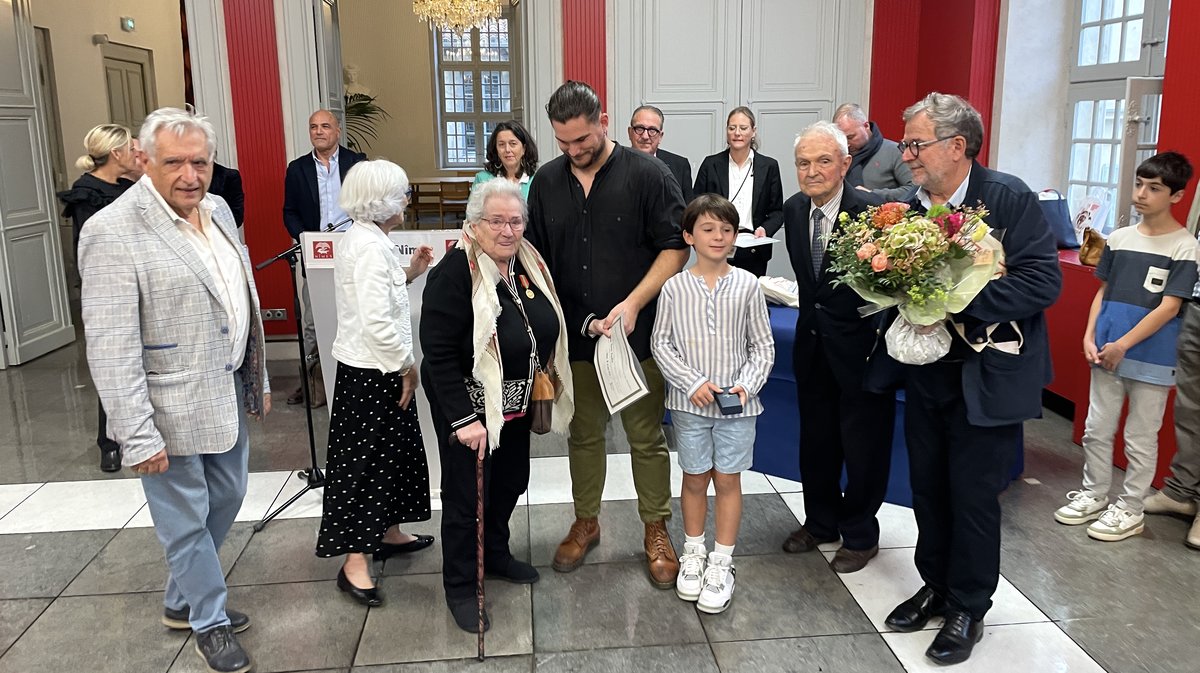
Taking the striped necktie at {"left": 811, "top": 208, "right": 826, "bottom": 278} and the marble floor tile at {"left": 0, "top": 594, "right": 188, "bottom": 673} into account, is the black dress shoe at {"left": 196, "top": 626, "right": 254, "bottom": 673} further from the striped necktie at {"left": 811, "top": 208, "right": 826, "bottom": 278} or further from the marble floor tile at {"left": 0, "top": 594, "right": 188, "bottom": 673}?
the striped necktie at {"left": 811, "top": 208, "right": 826, "bottom": 278}

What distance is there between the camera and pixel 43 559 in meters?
3.49

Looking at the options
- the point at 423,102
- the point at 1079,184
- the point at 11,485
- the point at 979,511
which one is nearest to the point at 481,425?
the point at 979,511

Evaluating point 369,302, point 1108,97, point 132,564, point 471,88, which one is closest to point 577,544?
point 369,302

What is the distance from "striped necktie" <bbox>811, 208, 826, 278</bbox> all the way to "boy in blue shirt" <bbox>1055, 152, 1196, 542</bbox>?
4.62 ft

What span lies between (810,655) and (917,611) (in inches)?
16.6

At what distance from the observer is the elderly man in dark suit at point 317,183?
5.61 metres

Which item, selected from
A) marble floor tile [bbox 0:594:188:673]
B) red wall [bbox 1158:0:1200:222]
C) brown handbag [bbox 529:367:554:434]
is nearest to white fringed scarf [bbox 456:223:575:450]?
brown handbag [bbox 529:367:554:434]

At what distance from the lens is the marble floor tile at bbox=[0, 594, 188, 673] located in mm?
2773

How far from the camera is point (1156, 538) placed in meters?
3.50

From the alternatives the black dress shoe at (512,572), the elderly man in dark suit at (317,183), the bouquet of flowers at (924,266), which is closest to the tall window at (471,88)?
the elderly man in dark suit at (317,183)

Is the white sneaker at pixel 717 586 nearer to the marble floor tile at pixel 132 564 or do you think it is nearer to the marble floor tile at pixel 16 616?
the marble floor tile at pixel 132 564

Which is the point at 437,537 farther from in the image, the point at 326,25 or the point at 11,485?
the point at 326,25

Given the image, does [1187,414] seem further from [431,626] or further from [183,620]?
[183,620]

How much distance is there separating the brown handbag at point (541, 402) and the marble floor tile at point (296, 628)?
92 cm
